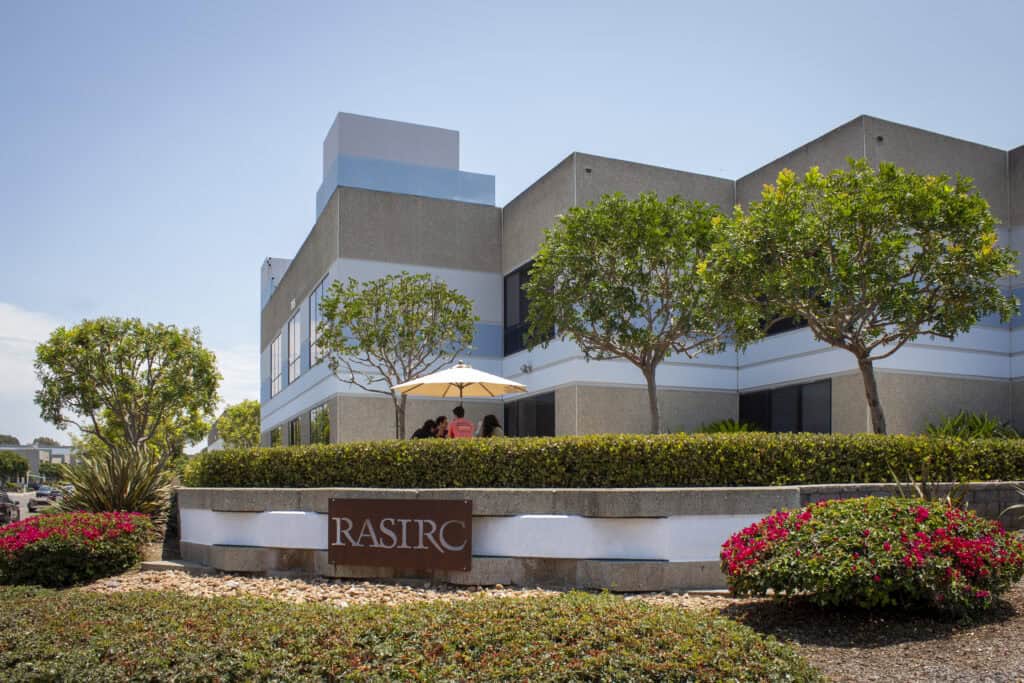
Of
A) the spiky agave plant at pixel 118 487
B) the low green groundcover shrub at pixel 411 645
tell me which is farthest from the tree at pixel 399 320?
the low green groundcover shrub at pixel 411 645

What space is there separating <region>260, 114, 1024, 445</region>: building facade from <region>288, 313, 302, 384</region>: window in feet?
2.23

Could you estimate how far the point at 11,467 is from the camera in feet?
367

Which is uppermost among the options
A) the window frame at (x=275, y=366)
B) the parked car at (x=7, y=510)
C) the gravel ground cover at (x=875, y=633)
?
the window frame at (x=275, y=366)

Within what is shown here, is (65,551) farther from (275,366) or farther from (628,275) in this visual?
(275,366)

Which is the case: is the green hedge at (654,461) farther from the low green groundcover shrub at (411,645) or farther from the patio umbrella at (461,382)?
the patio umbrella at (461,382)

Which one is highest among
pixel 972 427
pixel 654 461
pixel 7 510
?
pixel 972 427

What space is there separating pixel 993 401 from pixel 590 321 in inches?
374

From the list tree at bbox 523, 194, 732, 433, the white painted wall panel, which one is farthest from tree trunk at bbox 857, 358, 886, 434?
the white painted wall panel

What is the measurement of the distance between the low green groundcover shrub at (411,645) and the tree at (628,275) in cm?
969

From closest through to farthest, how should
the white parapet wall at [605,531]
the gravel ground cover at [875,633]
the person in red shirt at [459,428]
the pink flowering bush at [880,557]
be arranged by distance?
the gravel ground cover at [875,633] < the pink flowering bush at [880,557] < the white parapet wall at [605,531] < the person in red shirt at [459,428]

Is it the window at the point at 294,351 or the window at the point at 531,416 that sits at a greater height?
the window at the point at 294,351

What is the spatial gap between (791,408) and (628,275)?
6.59m

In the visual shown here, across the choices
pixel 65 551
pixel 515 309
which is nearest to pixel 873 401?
pixel 65 551

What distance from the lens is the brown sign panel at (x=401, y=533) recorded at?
416 inches
